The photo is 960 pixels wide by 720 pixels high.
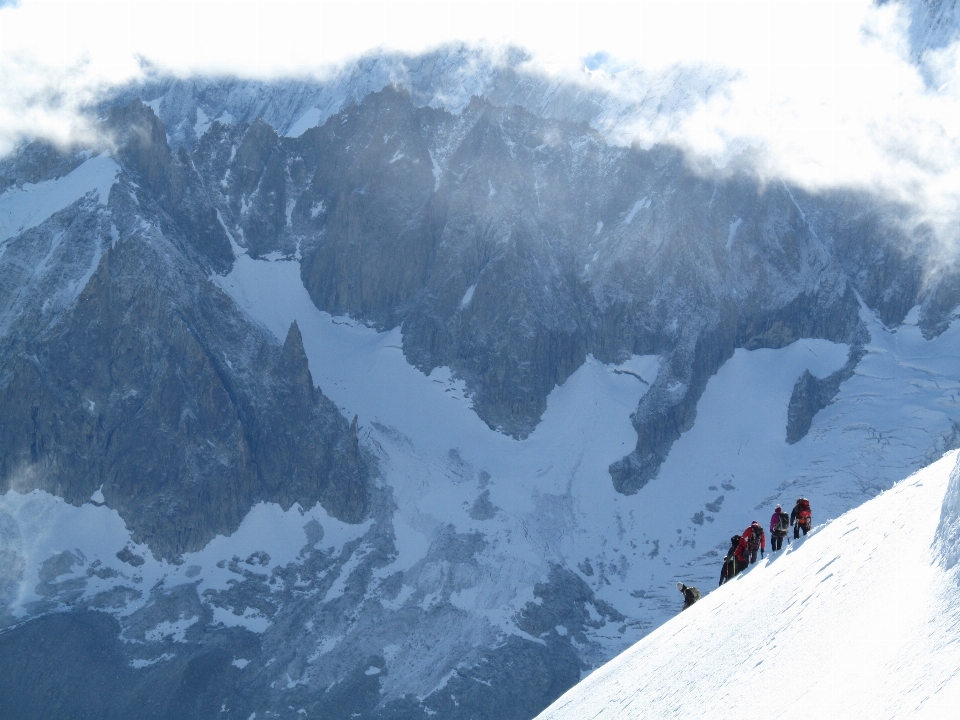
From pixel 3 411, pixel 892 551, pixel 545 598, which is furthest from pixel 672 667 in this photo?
pixel 3 411

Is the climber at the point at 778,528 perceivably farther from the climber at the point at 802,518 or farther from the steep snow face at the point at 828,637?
the steep snow face at the point at 828,637

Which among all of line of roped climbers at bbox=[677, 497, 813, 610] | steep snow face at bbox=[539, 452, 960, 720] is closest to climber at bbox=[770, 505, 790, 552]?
line of roped climbers at bbox=[677, 497, 813, 610]

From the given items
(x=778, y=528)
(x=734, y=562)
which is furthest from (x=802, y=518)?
(x=734, y=562)

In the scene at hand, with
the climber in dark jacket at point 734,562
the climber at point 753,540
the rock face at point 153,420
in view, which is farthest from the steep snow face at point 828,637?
the rock face at point 153,420

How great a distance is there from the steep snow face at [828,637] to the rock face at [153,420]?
146 metres

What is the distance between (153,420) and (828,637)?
166 meters

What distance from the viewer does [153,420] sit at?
618 feet

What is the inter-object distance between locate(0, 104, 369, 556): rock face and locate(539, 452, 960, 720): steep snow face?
146m

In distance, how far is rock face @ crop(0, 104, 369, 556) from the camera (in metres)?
184

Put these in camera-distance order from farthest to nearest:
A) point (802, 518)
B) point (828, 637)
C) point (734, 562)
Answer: point (734, 562) < point (802, 518) < point (828, 637)

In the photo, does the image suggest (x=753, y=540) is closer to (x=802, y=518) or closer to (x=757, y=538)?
(x=757, y=538)

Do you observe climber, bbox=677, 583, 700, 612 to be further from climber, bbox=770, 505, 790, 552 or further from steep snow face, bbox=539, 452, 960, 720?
steep snow face, bbox=539, 452, 960, 720

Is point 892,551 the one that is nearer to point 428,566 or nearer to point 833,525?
point 833,525

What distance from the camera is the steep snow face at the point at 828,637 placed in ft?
84.1
